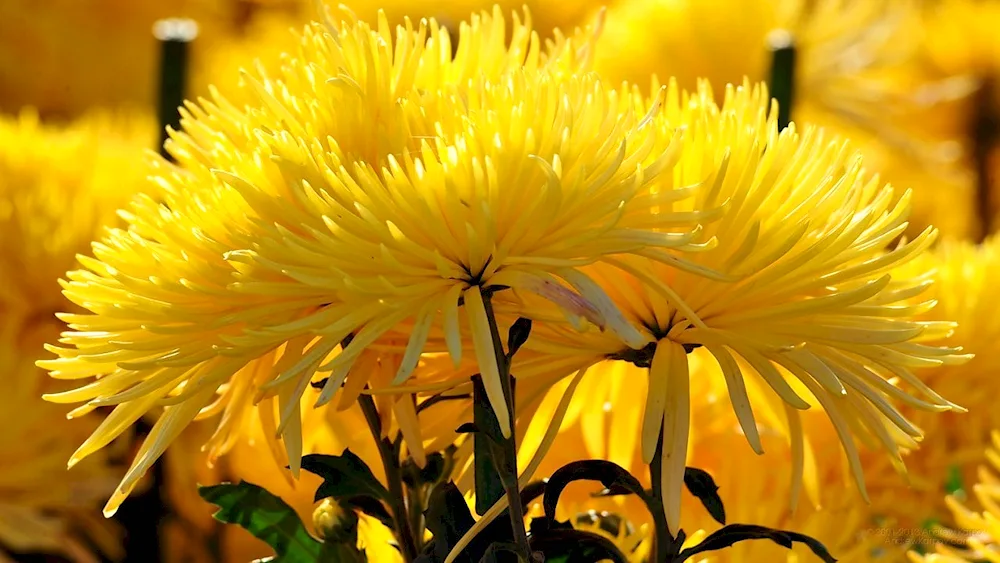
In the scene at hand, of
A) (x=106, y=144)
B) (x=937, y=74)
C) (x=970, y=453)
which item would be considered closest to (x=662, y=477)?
(x=970, y=453)

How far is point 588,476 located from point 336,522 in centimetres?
10

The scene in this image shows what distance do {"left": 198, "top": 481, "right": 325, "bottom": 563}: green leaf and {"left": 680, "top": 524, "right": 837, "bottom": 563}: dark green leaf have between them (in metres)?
0.14

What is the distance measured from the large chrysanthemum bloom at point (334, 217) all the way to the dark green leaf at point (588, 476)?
6cm

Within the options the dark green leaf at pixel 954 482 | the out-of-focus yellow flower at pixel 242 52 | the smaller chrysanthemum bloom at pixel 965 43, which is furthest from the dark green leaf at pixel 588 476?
the smaller chrysanthemum bloom at pixel 965 43

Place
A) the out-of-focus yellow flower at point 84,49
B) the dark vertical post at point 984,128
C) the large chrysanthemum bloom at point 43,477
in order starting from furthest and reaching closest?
the out-of-focus yellow flower at point 84,49 < the dark vertical post at point 984,128 < the large chrysanthemum bloom at point 43,477

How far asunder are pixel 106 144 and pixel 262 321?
85cm

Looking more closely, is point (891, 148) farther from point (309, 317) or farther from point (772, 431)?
point (309, 317)

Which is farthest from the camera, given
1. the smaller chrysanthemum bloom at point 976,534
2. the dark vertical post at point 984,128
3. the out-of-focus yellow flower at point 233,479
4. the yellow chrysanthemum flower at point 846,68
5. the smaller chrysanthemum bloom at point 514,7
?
the smaller chrysanthemum bloom at point 514,7

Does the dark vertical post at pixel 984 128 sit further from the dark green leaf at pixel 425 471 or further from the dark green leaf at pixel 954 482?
the dark green leaf at pixel 425 471

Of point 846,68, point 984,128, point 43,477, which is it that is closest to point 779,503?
point 43,477

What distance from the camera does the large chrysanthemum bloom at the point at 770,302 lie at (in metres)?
0.41

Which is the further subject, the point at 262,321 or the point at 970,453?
the point at 970,453

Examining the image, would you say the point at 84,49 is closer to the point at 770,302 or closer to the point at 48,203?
the point at 48,203

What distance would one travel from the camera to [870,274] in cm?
48
